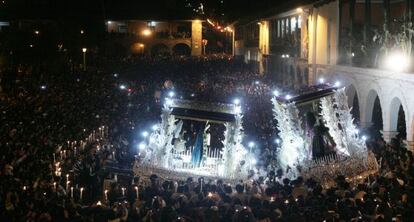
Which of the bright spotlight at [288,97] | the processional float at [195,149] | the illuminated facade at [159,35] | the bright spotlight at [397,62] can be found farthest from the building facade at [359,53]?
the illuminated facade at [159,35]

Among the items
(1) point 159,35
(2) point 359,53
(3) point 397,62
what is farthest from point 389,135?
(1) point 159,35

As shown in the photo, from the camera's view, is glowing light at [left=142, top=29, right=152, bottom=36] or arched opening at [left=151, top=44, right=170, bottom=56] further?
arched opening at [left=151, top=44, right=170, bottom=56]

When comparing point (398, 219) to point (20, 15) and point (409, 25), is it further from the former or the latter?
point (20, 15)

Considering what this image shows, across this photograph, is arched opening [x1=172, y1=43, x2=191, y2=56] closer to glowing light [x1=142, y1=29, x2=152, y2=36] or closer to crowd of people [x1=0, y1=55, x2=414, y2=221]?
glowing light [x1=142, y1=29, x2=152, y2=36]

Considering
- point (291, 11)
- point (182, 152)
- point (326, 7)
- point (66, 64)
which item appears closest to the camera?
point (182, 152)

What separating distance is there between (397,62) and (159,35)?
48.9 meters

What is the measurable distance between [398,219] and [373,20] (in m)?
20.8

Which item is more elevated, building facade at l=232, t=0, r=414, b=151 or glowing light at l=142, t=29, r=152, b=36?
glowing light at l=142, t=29, r=152, b=36

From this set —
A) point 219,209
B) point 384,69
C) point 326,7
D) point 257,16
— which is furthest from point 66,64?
point 219,209

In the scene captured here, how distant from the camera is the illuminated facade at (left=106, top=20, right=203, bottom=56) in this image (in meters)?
68.8

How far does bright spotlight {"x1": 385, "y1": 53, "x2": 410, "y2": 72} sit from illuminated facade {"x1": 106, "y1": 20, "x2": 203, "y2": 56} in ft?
153

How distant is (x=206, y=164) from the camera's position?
16.3 meters

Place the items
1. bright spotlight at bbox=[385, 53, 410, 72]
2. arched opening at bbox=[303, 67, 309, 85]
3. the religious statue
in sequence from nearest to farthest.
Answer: the religious statue < bright spotlight at bbox=[385, 53, 410, 72] < arched opening at bbox=[303, 67, 309, 85]

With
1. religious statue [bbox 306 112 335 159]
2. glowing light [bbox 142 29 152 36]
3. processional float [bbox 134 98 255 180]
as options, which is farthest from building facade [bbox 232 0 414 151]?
glowing light [bbox 142 29 152 36]
